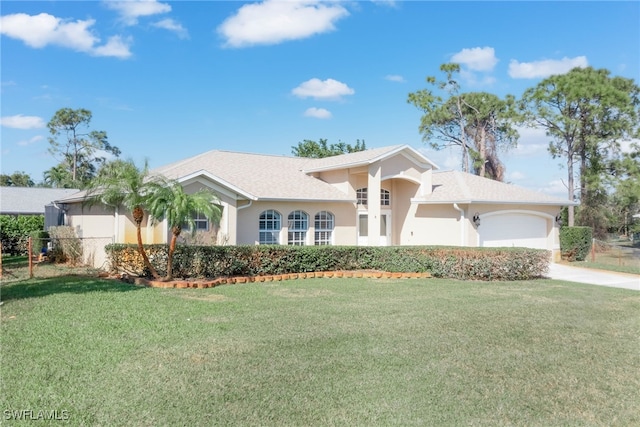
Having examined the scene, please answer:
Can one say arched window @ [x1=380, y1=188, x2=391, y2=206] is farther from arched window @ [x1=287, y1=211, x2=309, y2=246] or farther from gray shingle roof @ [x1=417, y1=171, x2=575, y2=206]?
arched window @ [x1=287, y1=211, x2=309, y2=246]

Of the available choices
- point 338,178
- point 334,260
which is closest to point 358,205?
point 338,178

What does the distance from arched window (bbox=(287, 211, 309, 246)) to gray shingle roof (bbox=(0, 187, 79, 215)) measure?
68.4ft

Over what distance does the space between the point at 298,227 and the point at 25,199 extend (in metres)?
27.7

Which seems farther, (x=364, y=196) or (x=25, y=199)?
(x=25, y=199)

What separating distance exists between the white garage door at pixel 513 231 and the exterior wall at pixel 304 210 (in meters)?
6.28

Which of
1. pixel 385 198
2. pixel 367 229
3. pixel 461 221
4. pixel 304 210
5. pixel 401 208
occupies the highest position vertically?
pixel 385 198

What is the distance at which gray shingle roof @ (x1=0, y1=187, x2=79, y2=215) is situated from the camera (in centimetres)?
3316

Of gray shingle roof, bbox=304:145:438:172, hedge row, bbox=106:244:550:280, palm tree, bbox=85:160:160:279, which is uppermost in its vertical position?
gray shingle roof, bbox=304:145:438:172

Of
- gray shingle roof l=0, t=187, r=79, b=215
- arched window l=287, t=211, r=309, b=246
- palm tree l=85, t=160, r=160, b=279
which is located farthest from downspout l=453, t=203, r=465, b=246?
gray shingle roof l=0, t=187, r=79, b=215

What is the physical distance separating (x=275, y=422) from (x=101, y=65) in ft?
65.7

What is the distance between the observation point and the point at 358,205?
22094 millimetres

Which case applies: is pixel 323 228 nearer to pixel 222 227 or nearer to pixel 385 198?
pixel 385 198

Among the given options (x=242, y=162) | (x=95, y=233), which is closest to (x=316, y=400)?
(x=95, y=233)

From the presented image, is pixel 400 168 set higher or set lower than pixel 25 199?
higher
